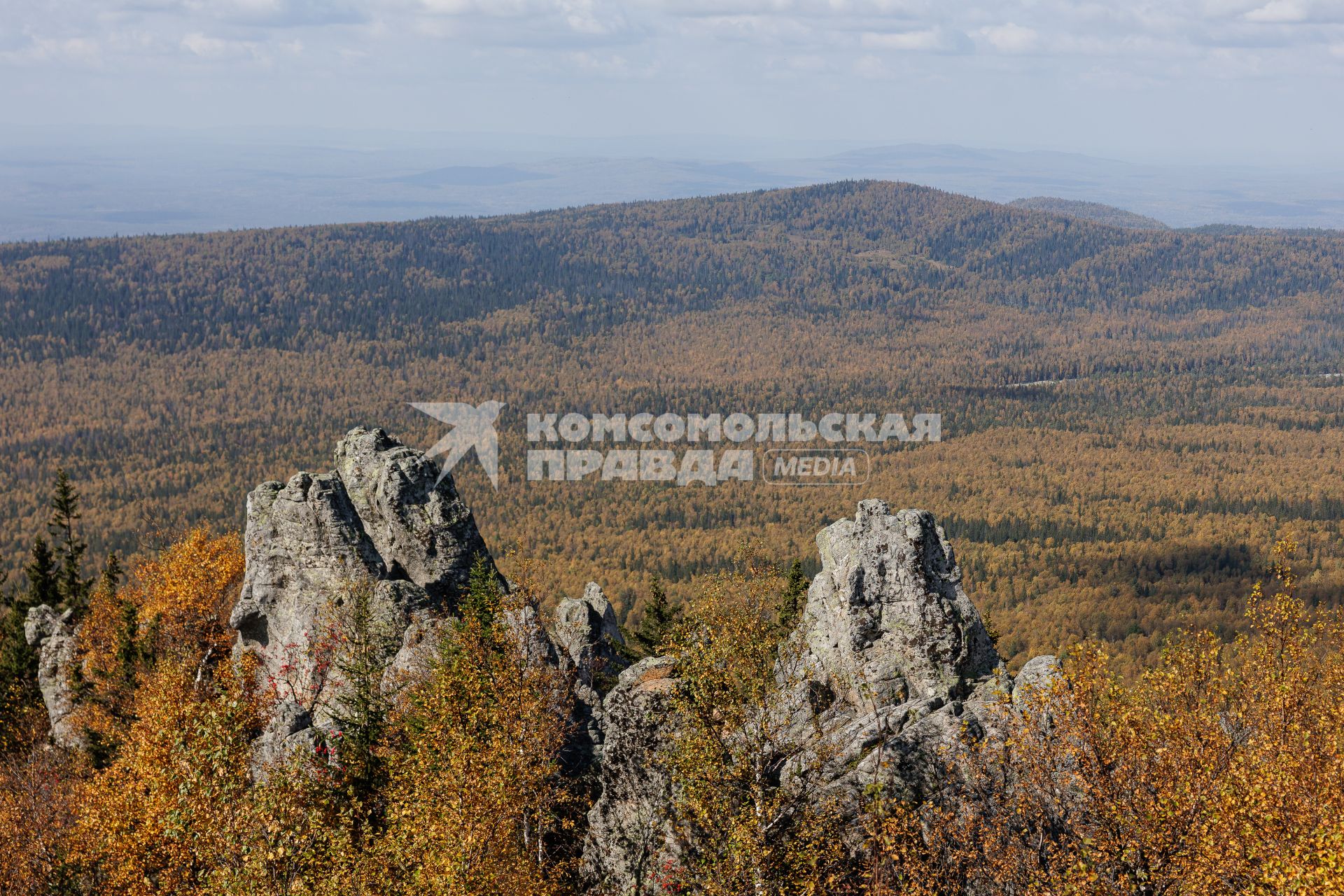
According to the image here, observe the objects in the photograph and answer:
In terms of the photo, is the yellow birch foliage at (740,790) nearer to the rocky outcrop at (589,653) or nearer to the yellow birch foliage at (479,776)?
the yellow birch foliage at (479,776)

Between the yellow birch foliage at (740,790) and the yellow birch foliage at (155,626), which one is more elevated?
the yellow birch foliage at (740,790)

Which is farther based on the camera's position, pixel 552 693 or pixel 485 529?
pixel 485 529

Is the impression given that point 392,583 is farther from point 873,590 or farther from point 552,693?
point 873,590

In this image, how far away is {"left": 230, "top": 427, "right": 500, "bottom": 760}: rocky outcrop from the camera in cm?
5097

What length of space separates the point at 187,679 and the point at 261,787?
3060 cm

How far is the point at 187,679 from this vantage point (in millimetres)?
55344

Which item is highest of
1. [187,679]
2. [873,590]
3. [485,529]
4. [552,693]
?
[873,590]

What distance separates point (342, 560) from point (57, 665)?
2618 cm

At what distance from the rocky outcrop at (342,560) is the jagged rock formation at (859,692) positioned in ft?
49.9

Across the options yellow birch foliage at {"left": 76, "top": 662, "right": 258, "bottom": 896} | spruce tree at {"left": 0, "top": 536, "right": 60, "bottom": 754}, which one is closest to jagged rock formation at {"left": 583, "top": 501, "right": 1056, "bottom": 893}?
yellow birch foliage at {"left": 76, "top": 662, "right": 258, "bottom": 896}

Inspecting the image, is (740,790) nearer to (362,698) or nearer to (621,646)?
(362,698)

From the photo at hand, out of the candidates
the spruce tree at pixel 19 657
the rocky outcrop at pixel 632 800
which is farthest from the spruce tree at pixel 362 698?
the spruce tree at pixel 19 657

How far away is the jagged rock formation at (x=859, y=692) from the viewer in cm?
3080

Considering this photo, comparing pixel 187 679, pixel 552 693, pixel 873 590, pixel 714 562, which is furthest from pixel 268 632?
pixel 714 562
